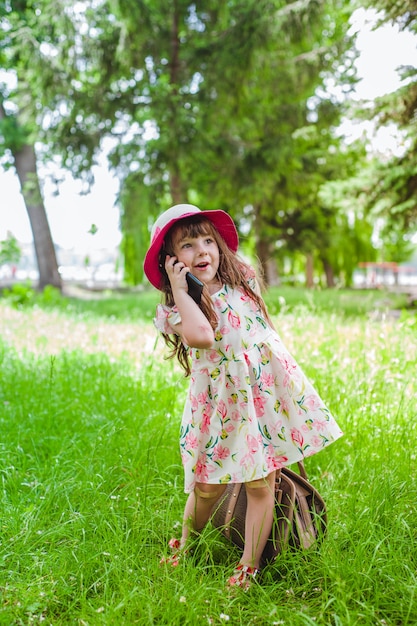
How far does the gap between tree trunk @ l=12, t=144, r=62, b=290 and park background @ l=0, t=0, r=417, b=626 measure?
0.18ft

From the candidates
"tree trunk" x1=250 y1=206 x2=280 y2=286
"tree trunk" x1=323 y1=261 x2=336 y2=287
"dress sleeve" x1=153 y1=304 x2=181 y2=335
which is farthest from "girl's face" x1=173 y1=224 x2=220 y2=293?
"tree trunk" x1=323 y1=261 x2=336 y2=287

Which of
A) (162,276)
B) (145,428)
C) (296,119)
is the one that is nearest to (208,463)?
(162,276)

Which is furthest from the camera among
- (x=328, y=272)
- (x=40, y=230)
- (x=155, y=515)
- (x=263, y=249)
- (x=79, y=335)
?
(x=328, y=272)

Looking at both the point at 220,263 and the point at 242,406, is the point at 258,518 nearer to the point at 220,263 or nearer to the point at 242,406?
the point at 242,406

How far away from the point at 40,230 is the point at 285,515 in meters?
13.0

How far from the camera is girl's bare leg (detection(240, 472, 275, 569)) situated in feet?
6.88

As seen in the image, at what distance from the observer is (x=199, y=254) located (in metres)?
2.19

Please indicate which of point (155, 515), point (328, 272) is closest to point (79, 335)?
point (155, 515)

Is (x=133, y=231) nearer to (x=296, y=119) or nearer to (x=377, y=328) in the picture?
(x=296, y=119)

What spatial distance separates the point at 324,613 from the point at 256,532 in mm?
355

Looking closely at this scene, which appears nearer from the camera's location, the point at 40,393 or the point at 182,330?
the point at 182,330

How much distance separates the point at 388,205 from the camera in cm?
755

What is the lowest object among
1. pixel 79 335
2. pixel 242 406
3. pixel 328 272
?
pixel 79 335

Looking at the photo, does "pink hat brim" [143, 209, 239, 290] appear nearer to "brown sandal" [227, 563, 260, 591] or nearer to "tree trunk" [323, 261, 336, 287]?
"brown sandal" [227, 563, 260, 591]
